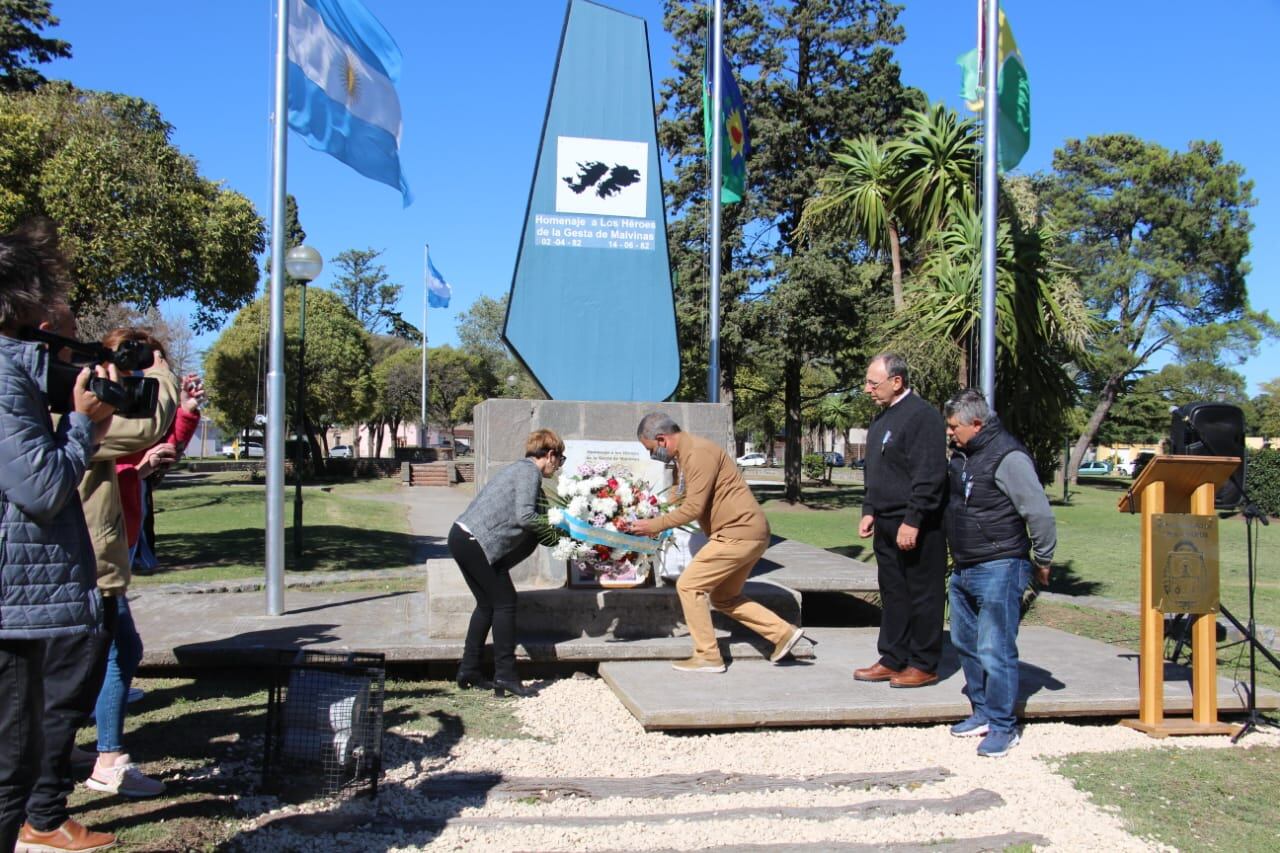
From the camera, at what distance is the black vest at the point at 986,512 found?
17.4 feet

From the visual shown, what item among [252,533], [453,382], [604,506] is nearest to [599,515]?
[604,506]

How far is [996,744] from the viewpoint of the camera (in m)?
5.26

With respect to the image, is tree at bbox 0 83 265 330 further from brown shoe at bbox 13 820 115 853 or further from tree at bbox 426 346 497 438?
tree at bbox 426 346 497 438

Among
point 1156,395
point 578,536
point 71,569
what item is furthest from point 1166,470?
point 1156,395

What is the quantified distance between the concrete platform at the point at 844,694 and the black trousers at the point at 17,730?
10.3 ft

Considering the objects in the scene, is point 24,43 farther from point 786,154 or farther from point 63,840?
point 63,840

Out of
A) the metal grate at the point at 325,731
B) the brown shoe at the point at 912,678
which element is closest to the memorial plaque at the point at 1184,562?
the brown shoe at the point at 912,678

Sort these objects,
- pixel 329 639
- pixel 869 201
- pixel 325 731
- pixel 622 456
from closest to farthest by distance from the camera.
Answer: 1. pixel 325 731
2. pixel 329 639
3. pixel 622 456
4. pixel 869 201

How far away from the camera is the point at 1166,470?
5699mm

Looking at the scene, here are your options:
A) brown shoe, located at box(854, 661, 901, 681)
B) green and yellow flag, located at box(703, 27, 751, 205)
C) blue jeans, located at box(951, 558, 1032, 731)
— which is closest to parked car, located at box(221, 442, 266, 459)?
green and yellow flag, located at box(703, 27, 751, 205)

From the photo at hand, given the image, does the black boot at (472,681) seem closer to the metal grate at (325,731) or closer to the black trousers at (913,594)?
the metal grate at (325,731)

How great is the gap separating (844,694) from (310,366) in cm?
3705

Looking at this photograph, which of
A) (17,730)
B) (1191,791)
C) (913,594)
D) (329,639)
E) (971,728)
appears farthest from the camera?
(329,639)

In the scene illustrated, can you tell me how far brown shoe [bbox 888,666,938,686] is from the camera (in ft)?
20.0
